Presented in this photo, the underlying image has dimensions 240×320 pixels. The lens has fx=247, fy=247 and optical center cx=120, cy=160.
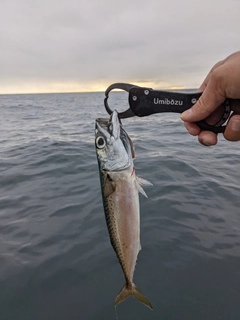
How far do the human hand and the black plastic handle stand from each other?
0.07 m

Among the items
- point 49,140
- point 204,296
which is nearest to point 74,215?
point 204,296

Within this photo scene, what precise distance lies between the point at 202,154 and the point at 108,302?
746 centimetres

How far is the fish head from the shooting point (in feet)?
7.56

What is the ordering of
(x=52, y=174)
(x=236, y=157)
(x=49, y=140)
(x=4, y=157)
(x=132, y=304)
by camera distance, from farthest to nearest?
(x=49, y=140), (x=4, y=157), (x=236, y=157), (x=52, y=174), (x=132, y=304)

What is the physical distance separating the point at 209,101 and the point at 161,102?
1.61 ft

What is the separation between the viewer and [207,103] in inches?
94.0

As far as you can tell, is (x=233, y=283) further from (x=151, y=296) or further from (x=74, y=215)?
(x=74, y=215)

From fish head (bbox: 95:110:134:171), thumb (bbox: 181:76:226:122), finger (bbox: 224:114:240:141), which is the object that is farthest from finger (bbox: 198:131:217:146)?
fish head (bbox: 95:110:134:171)

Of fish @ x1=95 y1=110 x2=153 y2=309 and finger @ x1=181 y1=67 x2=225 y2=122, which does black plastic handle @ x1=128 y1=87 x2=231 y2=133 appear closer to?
finger @ x1=181 y1=67 x2=225 y2=122

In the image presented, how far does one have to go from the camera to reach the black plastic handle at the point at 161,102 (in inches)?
102

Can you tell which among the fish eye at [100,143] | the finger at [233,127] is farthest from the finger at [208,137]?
the fish eye at [100,143]

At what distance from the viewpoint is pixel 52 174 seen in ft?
26.7

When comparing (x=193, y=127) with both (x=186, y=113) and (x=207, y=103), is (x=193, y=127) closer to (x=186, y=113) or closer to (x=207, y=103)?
(x=186, y=113)

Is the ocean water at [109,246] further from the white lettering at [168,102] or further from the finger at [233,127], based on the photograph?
the white lettering at [168,102]
